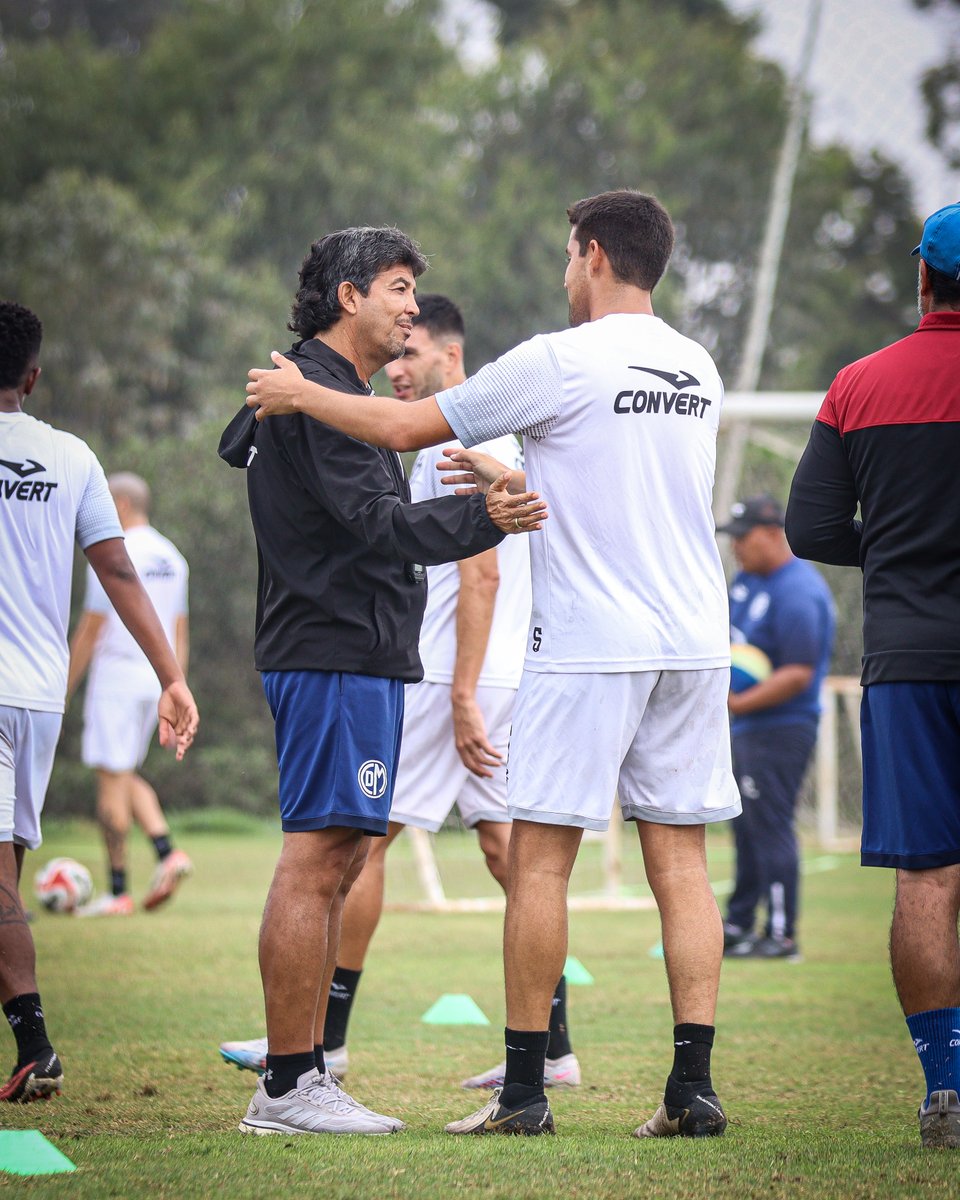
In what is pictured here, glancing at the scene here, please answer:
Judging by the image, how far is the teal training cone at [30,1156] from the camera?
343 centimetres

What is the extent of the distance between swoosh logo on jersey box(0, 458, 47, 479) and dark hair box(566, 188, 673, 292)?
1795 millimetres

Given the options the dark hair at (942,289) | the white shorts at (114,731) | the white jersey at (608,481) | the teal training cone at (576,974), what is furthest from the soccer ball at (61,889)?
the dark hair at (942,289)

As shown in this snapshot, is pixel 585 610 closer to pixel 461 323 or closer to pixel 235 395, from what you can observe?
pixel 461 323

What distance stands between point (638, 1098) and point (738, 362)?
953 inches

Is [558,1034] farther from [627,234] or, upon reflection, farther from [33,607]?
[627,234]

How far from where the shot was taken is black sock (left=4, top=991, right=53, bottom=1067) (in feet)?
14.3

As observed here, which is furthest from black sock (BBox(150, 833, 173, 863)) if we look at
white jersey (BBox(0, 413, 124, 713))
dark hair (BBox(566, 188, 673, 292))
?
dark hair (BBox(566, 188, 673, 292))

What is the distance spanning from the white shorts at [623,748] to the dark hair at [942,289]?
1.10 m

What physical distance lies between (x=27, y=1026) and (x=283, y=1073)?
3.12 feet

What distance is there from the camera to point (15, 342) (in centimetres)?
467

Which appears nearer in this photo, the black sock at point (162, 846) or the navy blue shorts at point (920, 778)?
the navy blue shorts at point (920, 778)

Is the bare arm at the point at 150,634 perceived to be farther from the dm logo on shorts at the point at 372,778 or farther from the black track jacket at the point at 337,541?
the dm logo on shorts at the point at 372,778

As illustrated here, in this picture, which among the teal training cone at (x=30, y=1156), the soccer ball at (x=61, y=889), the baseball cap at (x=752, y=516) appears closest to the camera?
the teal training cone at (x=30, y=1156)

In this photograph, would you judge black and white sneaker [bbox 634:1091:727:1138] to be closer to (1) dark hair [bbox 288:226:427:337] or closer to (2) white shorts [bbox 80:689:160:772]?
(1) dark hair [bbox 288:226:427:337]
